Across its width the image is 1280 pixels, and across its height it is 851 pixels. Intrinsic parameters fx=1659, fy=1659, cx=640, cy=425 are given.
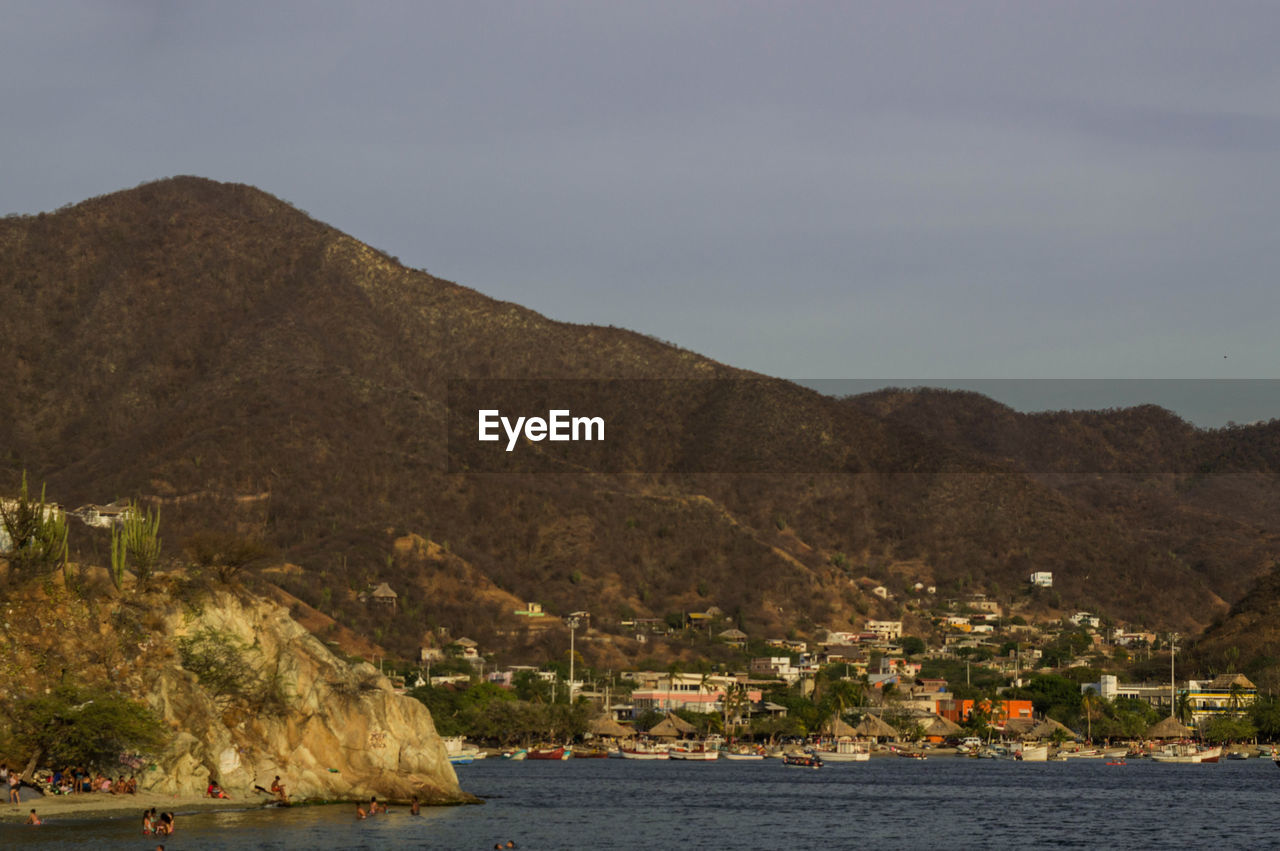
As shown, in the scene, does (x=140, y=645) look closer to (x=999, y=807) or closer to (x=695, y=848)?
(x=695, y=848)

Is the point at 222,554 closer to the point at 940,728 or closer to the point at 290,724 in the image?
the point at 290,724

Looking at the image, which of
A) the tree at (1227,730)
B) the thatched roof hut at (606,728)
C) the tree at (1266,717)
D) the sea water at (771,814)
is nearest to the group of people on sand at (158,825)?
the sea water at (771,814)

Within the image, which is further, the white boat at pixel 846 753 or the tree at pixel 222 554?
the white boat at pixel 846 753

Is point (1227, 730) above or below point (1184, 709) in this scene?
below

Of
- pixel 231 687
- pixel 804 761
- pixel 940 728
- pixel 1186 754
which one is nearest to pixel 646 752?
pixel 804 761

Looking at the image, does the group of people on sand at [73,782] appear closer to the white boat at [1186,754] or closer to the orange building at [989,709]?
the white boat at [1186,754]
